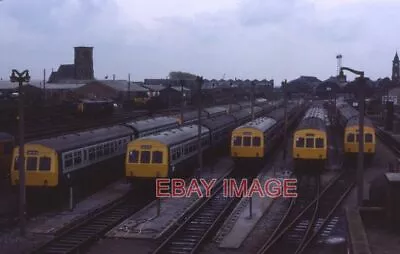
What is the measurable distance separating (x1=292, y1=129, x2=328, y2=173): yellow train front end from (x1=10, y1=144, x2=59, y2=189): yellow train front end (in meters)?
13.7

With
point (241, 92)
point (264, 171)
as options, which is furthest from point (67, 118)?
point (241, 92)

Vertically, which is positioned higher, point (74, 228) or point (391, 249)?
point (391, 249)

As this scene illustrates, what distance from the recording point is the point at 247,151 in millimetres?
31891

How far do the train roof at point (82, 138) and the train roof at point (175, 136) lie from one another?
2.51m

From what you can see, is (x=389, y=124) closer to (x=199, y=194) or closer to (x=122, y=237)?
(x=199, y=194)

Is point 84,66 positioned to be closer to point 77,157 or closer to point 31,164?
point 77,157

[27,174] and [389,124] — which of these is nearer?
[27,174]

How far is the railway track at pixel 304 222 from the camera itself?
18.0 m

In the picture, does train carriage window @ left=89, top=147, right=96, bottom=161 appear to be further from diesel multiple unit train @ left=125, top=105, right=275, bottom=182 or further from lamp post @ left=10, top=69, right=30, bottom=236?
lamp post @ left=10, top=69, right=30, bottom=236

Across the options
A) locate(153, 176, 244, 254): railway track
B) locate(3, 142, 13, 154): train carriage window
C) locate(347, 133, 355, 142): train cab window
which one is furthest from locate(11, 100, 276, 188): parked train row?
locate(347, 133, 355, 142): train cab window

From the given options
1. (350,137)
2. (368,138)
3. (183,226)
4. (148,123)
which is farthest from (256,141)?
(183,226)

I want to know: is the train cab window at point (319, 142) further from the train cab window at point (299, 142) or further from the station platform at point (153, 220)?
the station platform at point (153, 220)

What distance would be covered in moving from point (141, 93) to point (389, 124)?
5519cm

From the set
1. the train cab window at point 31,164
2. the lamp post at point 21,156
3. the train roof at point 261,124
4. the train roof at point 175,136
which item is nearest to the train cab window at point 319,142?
the train roof at point 261,124
